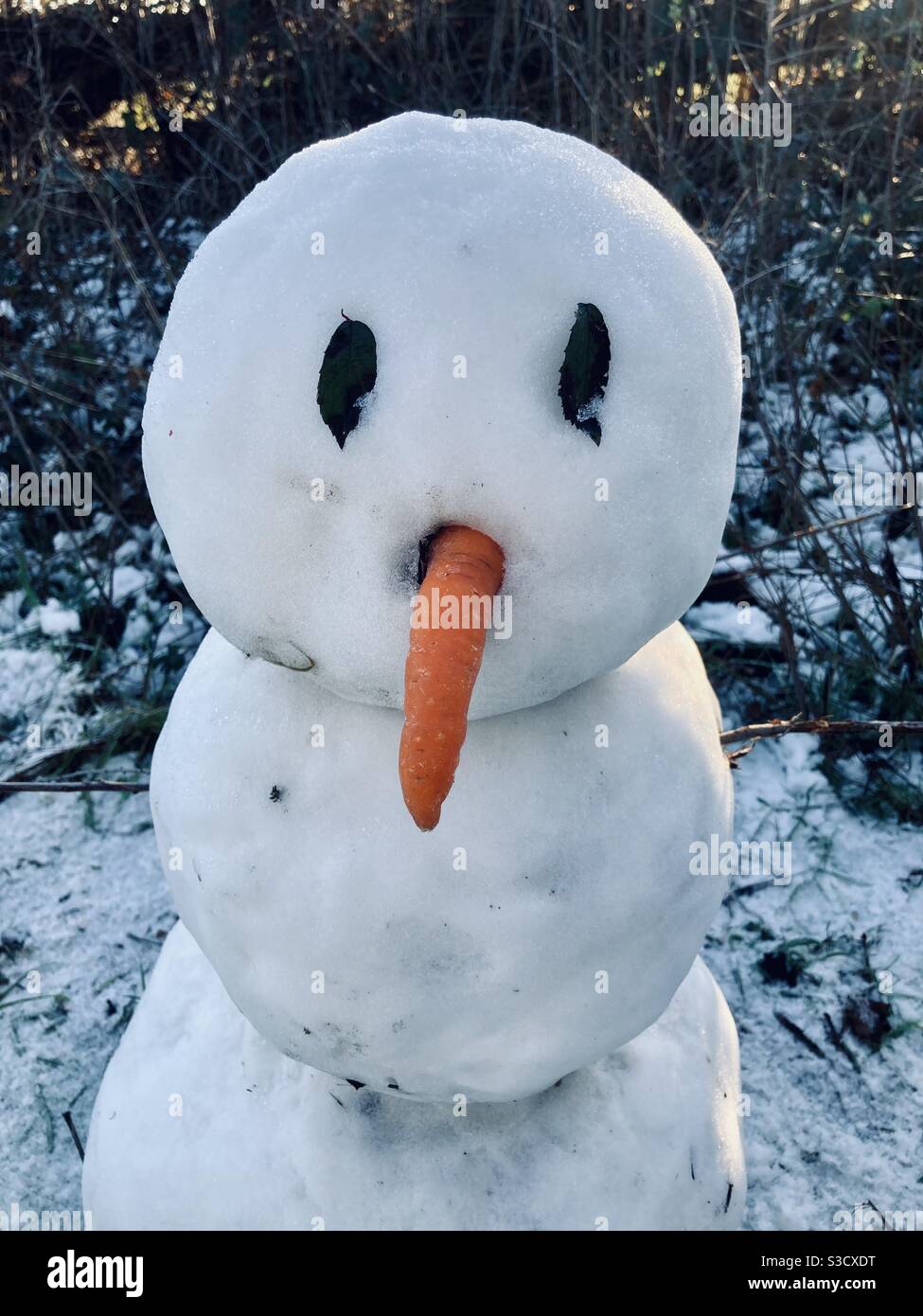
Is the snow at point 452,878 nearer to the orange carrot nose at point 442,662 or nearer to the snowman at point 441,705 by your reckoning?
the snowman at point 441,705

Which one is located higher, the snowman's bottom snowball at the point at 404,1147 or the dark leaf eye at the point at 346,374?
the dark leaf eye at the point at 346,374

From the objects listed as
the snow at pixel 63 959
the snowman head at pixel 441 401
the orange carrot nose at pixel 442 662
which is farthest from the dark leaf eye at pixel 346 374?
the snow at pixel 63 959

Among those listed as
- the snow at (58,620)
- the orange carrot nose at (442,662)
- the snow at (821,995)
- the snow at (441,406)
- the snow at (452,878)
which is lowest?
the snow at (821,995)

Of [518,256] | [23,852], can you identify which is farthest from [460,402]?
[23,852]

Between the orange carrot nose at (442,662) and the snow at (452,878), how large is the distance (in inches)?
8.0

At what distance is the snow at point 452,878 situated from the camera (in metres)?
1.03

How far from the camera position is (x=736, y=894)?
196 centimetres

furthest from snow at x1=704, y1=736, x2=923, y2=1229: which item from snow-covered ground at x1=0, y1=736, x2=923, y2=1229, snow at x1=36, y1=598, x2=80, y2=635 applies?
snow at x1=36, y1=598, x2=80, y2=635

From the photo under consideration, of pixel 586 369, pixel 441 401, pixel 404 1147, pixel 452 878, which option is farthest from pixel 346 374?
pixel 404 1147

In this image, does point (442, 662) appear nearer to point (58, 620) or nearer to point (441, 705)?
point (441, 705)

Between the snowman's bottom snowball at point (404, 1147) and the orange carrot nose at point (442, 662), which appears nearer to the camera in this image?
the orange carrot nose at point (442, 662)

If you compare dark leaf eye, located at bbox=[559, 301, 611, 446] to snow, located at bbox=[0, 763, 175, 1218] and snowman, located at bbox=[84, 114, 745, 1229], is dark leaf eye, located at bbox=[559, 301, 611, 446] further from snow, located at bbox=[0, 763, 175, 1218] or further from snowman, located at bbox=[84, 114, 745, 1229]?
snow, located at bbox=[0, 763, 175, 1218]

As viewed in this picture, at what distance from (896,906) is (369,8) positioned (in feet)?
8.98

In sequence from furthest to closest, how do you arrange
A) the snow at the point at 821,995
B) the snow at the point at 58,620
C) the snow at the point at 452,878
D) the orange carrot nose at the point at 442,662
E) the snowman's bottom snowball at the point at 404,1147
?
1. the snow at the point at 58,620
2. the snow at the point at 821,995
3. the snowman's bottom snowball at the point at 404,1147
4. the snow at the point at 452,878
5. the orange carrot nose at the point at 442,662
